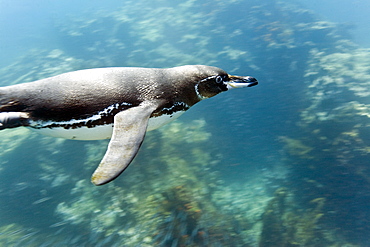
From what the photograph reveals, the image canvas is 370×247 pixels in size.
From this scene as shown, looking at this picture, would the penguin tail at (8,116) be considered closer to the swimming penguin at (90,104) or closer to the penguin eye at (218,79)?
the swimming penguin at (90,104)

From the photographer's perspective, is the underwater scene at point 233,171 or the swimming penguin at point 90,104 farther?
the underwater scene at point 233,171

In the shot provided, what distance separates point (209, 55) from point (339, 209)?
489cm

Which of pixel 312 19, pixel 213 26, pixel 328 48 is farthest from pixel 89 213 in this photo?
pixel 312 19

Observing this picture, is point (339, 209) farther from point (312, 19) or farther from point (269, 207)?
point (312, 19)

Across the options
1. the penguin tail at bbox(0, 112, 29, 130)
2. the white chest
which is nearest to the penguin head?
the white chest

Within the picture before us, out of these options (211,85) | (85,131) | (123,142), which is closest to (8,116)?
(85,131)

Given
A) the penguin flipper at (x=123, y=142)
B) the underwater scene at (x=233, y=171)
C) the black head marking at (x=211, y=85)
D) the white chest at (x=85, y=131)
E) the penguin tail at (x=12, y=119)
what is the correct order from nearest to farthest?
the penguin flipper at (x=123, y=142) → the penguin tail at (x=12, y=119) → the white chest at (x=85, y=131) → the black head marking at (x=211, y=85) → the underwater scene at (x=233, y=171)

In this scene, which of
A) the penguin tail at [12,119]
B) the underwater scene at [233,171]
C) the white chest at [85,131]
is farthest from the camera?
the underwater scene at [233,171]

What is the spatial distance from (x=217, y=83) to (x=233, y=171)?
1.69 metres

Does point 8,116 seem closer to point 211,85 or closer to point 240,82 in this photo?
point 211,85

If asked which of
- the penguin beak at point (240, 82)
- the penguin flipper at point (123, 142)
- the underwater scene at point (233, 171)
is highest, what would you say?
the penguin beak at point (240, 82)

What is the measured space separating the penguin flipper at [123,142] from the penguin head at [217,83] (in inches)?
22.8

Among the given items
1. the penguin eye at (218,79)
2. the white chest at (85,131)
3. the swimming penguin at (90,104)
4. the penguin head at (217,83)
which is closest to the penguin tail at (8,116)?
the swimming penguin at (90,104)

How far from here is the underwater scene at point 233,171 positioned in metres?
3.19
